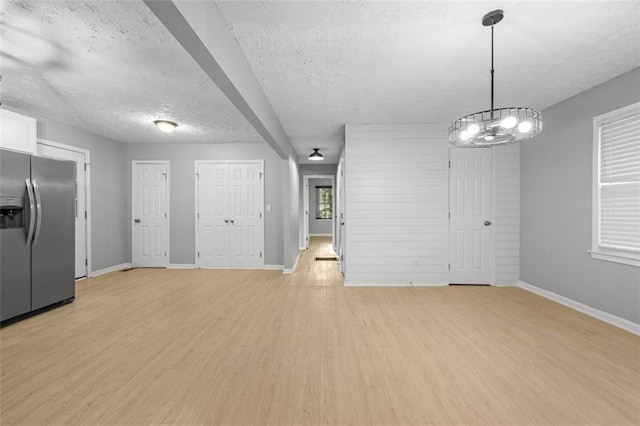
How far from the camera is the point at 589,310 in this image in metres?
3.29

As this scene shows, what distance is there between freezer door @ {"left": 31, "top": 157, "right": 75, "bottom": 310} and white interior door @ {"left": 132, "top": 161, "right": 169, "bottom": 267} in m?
2.21

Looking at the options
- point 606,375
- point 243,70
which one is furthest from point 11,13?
point 606,375

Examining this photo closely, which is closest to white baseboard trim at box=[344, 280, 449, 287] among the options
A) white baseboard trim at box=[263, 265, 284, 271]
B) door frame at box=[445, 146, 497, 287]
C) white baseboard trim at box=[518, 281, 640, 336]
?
door frame at box=[445, 146, 497, 287]

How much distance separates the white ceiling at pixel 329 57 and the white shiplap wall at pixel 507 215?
92 centimetres

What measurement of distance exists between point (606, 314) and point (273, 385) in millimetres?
3748

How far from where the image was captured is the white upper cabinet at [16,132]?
3.43 meters

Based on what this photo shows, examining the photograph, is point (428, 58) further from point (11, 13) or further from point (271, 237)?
point (271, 237)

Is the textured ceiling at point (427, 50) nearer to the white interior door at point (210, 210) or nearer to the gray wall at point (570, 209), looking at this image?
the gray wall at point (570, 209)

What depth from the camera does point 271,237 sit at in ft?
19.4

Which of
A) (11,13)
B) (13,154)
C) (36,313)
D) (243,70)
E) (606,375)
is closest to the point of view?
(11,13)

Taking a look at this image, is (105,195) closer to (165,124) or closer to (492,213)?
(165,124)

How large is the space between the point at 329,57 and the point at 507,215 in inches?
155

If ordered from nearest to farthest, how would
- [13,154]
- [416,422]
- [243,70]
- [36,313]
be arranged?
[416,422], [243,70], [13,154], [36,313]

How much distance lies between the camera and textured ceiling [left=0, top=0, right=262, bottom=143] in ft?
6.56
